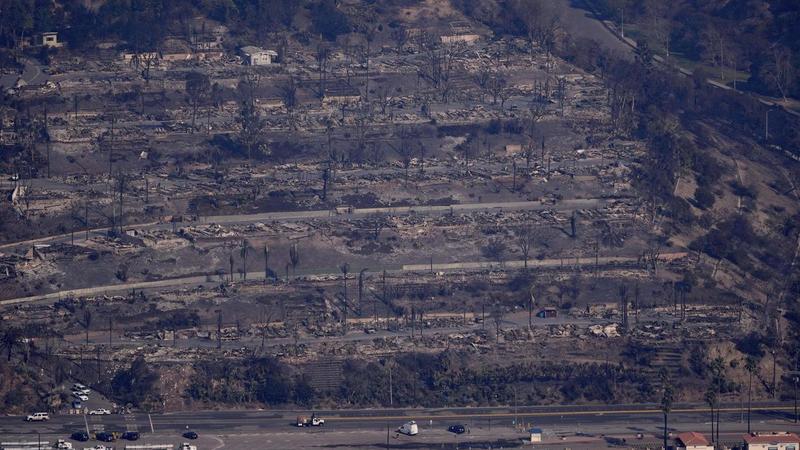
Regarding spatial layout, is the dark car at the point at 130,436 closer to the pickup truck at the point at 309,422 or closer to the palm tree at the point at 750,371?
the pickup truck at the point at 309,422

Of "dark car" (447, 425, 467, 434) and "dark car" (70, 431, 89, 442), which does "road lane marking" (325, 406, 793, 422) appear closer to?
"dark car" (447, 425, 467, 434)

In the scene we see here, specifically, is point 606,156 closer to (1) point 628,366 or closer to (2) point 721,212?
(2) point 721,212

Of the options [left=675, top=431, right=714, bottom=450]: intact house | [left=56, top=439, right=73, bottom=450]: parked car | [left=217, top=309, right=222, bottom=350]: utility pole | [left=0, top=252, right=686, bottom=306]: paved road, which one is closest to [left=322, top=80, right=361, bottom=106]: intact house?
[left=0, top=252, right=686, bottom=306]: paved road

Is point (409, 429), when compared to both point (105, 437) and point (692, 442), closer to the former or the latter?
point (692, 442)

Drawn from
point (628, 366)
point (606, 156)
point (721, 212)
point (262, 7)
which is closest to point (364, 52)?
point (262, 7)

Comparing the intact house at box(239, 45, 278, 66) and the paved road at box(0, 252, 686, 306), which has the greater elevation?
the intact house at box(239, 45, 278, 66)
